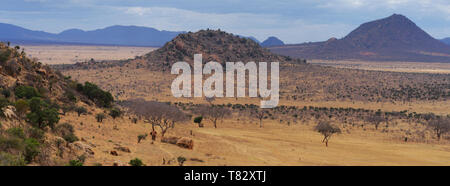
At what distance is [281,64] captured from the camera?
9625cm

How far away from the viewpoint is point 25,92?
25516mm

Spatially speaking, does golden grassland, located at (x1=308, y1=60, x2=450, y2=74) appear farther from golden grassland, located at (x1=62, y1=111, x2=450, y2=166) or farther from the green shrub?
the green shrub

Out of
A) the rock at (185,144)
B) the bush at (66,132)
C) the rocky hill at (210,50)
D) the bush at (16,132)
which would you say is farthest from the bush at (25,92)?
the rocky hill at (210,50)

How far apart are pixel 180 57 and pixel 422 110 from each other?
5378cm

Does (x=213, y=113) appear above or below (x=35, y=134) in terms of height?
below

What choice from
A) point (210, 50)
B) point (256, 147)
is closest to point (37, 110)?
point (256, 147)

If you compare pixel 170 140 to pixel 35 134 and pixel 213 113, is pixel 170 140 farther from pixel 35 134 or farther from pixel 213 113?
pixel 213 113

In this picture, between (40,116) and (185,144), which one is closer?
(40,116)

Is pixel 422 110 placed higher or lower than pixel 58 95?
lower

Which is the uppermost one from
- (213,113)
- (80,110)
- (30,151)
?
(30,151)

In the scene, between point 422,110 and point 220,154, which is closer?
point 220,154

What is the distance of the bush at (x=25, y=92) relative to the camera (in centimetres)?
2536
